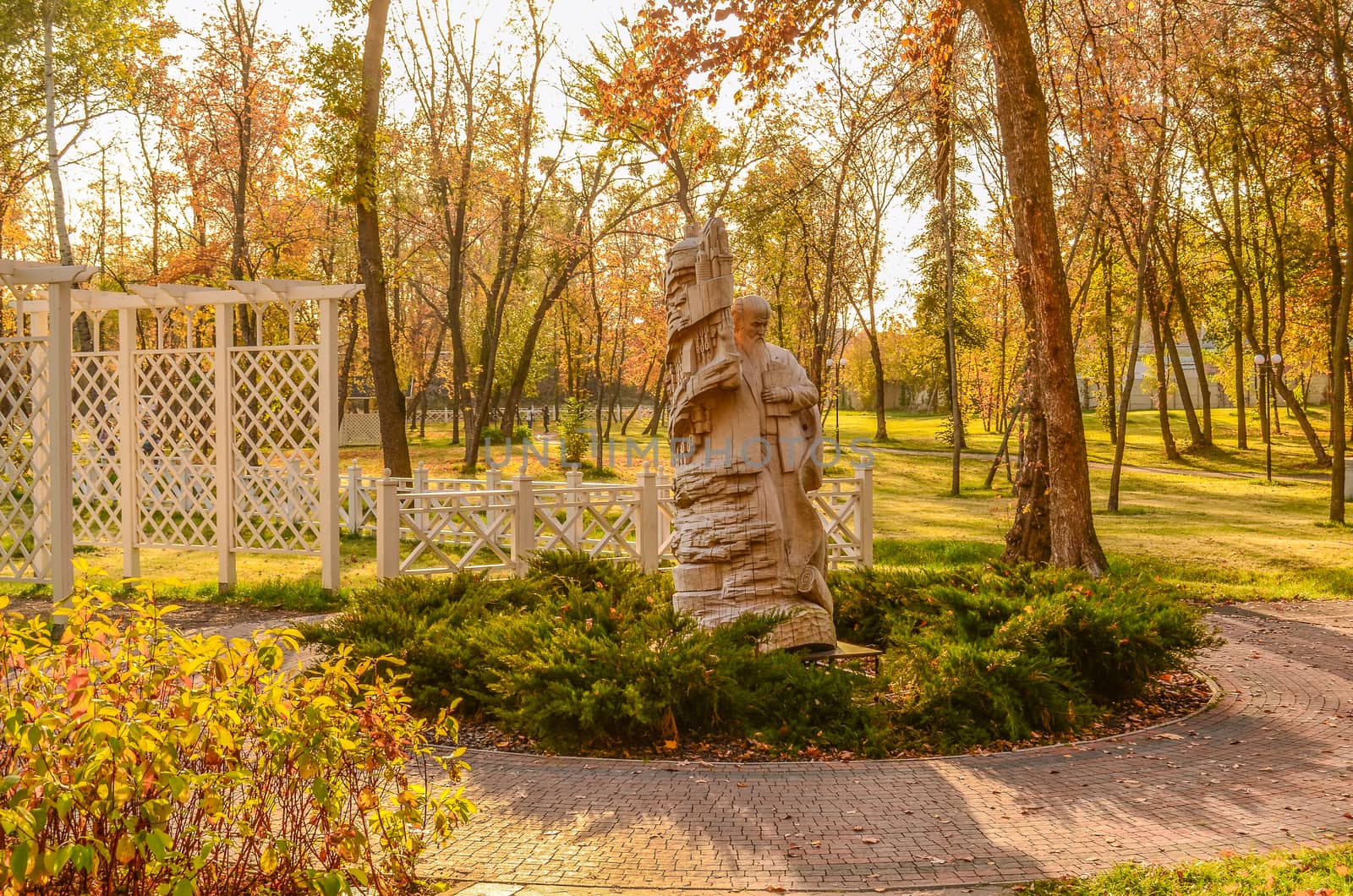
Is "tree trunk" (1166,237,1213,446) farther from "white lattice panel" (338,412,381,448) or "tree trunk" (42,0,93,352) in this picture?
"white lattice panel" (338,412,381,448)

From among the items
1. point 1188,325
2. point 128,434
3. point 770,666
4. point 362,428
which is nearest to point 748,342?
point 770,666

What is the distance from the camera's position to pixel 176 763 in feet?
9.87

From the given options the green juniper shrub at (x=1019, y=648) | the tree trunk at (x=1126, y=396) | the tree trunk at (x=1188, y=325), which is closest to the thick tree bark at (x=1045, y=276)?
the green juniper shrub at (x=1019, y=648)

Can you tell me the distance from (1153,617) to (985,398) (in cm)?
3666

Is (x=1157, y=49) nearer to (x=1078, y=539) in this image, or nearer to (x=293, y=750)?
(x=1078, y=539)

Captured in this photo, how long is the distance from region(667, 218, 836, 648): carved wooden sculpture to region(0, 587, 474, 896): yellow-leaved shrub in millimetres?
3986

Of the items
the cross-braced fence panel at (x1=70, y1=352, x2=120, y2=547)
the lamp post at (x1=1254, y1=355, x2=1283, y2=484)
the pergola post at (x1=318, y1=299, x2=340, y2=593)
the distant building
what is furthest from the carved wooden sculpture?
the distant building

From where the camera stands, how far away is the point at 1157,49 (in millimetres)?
A: 17156

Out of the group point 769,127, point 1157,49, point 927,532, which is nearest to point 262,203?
point 769,127

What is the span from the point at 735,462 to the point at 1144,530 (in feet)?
47.7

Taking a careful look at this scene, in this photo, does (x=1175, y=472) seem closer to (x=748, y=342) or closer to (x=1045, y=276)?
(x=1045, y=276)

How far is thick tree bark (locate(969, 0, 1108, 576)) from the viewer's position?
1051cm

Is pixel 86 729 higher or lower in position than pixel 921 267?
lower

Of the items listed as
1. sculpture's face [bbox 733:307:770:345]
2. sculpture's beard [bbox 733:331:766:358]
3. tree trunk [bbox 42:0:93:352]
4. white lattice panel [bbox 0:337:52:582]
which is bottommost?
white lattice panel [bbox 0:337:52:582]
